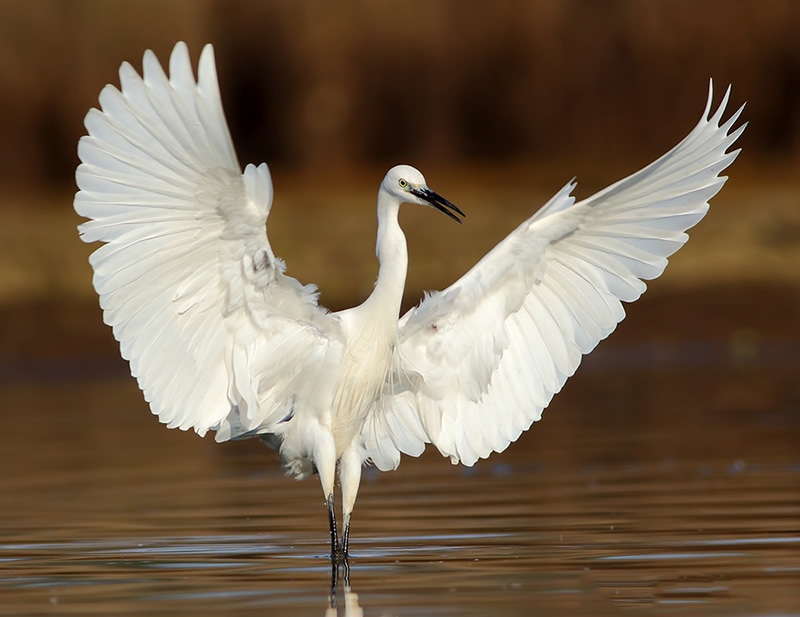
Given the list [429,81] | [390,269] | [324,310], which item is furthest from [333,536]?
[429,81]

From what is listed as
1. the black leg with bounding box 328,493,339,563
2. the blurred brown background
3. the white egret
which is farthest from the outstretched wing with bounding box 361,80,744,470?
the blurred brown background

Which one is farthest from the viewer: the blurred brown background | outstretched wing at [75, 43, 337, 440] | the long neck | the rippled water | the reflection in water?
the blurred brown background

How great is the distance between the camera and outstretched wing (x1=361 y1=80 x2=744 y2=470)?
797 cm

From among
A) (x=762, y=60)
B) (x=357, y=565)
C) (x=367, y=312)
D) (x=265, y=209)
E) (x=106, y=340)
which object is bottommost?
(x=106, y=340)

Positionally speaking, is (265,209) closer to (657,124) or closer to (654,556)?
(654,556)

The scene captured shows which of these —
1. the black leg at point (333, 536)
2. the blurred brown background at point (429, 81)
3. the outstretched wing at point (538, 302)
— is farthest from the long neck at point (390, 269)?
the blurred brown background at point (429, 81)

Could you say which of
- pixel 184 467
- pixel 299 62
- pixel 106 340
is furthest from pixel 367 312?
pixel 299 62

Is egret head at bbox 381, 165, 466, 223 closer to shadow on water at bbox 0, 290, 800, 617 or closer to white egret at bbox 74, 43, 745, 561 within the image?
white egret at bbox 74, 43, 745, 561

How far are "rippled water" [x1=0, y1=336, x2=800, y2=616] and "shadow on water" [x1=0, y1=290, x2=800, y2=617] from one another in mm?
21

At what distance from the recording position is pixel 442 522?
8852 mm

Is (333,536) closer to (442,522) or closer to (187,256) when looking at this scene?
(442,522)

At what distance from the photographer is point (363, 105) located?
26344 millimetres

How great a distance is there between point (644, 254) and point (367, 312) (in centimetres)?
144

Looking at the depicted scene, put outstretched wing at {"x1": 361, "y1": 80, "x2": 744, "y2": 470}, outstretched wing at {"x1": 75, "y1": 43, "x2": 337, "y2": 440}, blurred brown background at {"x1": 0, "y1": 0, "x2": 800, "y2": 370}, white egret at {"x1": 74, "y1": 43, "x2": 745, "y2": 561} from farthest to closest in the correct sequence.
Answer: blurred brown background at {"x1": 0, "y1": 0, "x2": 800, "y2": 370}
outstretched wing at {"x1": 361, "y1": 80, "x2": 744, "y2": 470}
white egret at {"x1": 74, "y1": 43, "x2": 745, "y2": 561}
outstretched wing at {"x1": 75, "y1": 43, "x2": 337, "y2": 440}
